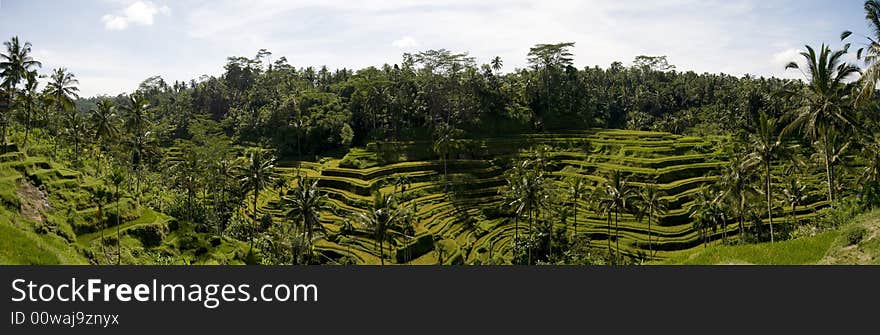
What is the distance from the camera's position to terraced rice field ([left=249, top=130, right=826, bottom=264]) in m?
50.0

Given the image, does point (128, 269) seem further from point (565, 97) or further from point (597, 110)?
point (597, 110)

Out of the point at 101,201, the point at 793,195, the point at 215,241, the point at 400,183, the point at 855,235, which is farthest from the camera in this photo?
the point at 400,183

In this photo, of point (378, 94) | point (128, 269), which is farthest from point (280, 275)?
point (378, 94)

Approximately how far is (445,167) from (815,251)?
46.6 metres

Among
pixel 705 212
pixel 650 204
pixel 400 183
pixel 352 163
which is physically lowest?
pixel 705 212

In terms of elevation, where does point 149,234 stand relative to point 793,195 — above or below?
above

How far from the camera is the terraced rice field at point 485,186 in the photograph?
49969 mm

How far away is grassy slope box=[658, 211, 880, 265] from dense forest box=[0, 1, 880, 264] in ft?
14.8

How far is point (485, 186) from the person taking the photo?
63.6 m

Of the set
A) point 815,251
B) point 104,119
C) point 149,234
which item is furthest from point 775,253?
point 104,119

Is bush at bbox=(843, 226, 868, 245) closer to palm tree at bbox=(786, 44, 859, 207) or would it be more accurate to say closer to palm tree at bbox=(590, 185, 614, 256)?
palm tree at bbox=(786, 44, 859, 207)

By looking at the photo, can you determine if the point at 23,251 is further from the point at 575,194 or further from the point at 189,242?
the point at 575,194

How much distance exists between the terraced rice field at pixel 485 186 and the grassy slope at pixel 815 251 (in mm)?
28281

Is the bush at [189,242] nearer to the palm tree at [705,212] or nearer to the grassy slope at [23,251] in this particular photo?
the grassy slope at [23,251]
